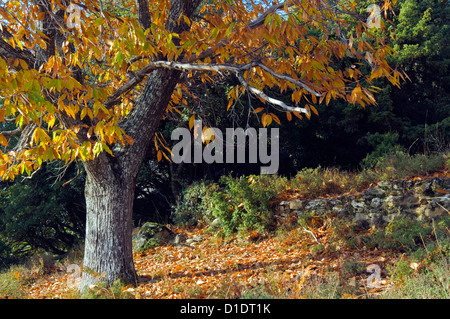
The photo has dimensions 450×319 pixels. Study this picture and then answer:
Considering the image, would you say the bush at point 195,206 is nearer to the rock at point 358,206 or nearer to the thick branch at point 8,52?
the rock at point 358,206

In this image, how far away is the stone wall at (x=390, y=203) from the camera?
694 centimetres

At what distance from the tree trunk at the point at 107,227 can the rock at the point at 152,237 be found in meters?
3.16

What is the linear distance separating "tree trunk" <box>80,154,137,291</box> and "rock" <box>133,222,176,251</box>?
3155 millimetres

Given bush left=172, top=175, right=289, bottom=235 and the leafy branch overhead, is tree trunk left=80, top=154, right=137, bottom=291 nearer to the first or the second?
the leafy branch overhead

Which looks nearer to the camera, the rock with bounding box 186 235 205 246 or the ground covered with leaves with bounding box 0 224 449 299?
the ground covered with leaves with bounding box 0 224 449 299

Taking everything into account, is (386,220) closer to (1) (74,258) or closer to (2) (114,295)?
(2) (114,295)

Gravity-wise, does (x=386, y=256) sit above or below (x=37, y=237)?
above

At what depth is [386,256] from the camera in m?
5.64

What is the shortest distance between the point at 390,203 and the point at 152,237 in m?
4.98

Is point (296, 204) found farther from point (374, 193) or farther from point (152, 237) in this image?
point (152, 237)

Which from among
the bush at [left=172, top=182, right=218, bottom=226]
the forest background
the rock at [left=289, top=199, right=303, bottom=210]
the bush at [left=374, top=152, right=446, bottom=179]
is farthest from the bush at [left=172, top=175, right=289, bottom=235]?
the bush at [left=374, top=152, right=446, bottom=179]

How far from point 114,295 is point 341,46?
403 cm

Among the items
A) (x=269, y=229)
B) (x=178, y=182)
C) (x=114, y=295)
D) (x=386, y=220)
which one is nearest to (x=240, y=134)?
(x=178, y=182)

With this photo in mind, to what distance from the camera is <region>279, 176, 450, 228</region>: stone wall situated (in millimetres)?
6938
